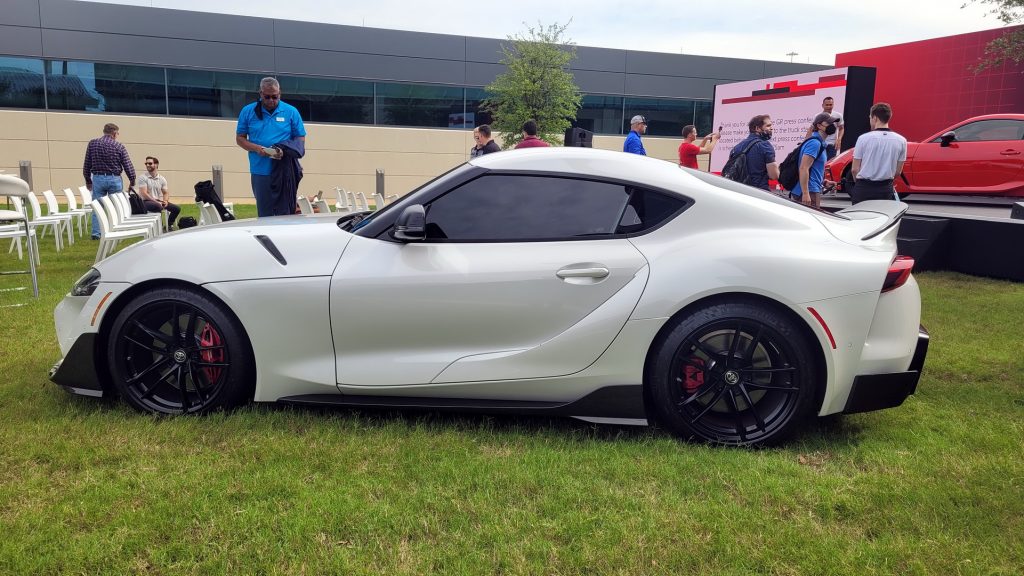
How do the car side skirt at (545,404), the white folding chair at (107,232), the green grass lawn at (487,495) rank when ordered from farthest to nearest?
the white folding chair at (107,232)
the car side skirt at (545,404)
the green grass lawn at (487,495)

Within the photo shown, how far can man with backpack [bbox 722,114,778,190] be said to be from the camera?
7.56 m

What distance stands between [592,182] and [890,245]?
1.41m

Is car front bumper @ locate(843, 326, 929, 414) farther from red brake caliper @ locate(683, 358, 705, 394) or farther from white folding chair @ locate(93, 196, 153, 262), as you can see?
white folding chair @ locate(93, 196, 153, 262)

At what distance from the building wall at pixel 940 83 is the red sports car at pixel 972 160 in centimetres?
908

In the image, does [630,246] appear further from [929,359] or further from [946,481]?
[929,359]

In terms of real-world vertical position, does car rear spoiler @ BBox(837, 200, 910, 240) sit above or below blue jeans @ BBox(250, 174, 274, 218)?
above

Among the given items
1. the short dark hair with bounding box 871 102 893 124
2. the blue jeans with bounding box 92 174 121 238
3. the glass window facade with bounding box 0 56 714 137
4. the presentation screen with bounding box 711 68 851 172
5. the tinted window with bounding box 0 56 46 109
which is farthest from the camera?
the glass window facade with bounding box 0 56 714 137

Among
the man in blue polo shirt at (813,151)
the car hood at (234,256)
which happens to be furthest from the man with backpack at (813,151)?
the car hood at (234,256)

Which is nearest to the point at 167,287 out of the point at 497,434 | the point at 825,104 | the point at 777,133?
the point at 497,434

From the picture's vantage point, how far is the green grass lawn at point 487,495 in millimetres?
2359

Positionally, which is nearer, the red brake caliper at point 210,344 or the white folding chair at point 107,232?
the red brake caliper at point 210,344

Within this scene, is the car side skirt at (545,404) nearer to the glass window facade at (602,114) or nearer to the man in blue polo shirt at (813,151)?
the man in blue polo shirt at (813,151)

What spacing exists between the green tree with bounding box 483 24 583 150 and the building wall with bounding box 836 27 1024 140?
30.6ft

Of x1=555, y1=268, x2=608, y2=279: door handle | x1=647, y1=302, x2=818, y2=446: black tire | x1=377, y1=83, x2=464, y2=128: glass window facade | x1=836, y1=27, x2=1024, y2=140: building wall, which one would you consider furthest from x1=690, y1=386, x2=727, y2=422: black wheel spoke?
x1=377, y1=83, x2=464, y2=128: glass window facade
